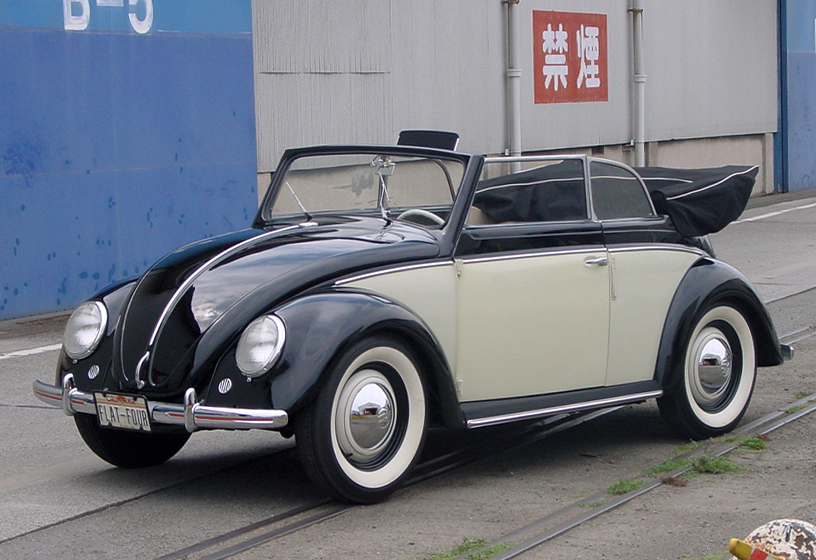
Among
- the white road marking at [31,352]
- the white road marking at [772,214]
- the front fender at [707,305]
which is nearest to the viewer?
the front fender at [707,305]

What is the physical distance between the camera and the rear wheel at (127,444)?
5680mm

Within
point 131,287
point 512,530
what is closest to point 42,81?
point 131,287

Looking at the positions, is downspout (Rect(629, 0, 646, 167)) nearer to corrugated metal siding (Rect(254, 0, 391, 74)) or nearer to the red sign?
the red sign

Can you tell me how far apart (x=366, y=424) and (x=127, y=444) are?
1346mm

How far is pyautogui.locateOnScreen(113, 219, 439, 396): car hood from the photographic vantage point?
5059 mm

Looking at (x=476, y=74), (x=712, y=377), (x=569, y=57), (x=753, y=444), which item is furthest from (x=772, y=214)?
(x=753, y=444)

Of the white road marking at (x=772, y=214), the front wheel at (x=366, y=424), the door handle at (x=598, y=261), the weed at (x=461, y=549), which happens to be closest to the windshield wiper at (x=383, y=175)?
the door handle at (x=598, y=261)

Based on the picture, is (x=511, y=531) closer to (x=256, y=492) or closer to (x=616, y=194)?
(x=256, y=492)

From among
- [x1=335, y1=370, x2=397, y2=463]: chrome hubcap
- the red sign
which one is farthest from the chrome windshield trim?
the red sign

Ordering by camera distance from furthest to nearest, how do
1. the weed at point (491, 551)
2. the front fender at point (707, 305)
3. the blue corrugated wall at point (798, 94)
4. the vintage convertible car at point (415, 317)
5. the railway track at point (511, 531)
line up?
the blue corrugated wall at point (798, 94) < the front fender at point (707, 305) < the vintage convertible car at point (415, 317) < the railway track at point (511, 531) < the weed at point (491, 551)

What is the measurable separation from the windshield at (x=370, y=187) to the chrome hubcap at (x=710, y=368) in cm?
162

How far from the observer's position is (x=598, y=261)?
604 centimetres

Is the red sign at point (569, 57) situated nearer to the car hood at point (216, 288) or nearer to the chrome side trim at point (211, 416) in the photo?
the car hood at point (216, 288)

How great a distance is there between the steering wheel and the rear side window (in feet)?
3.00
